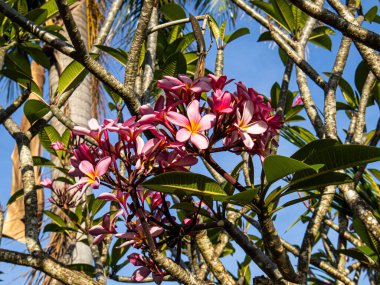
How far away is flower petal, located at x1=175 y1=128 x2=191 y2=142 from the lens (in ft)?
2.46

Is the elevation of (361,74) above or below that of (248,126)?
above

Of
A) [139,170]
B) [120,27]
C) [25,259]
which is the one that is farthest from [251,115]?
[120,27]

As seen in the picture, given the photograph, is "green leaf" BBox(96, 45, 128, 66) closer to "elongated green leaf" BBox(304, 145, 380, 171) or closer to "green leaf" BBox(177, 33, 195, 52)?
"green leaf" BBox(177, 33, 195, 52)

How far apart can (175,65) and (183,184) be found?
1.86 feet

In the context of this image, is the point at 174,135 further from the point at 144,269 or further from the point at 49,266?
the point at 49,266

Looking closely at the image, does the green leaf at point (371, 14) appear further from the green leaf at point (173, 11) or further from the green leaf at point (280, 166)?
the green leaf at point (280, 166)

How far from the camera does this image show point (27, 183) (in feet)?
4.34

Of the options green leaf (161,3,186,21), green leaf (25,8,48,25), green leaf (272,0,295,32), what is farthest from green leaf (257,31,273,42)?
green leaf (25,8,48,25)

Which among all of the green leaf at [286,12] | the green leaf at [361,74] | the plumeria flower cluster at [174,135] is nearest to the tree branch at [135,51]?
the plumeria flower cluster at [174,135]

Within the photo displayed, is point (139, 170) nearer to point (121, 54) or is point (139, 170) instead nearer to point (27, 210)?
point (27, 210)

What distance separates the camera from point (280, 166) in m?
0.73

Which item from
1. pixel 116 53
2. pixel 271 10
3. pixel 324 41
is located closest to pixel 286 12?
pixel 271 10

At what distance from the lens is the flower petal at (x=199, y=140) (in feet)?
2.45

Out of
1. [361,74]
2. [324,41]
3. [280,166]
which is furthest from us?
[324,41]
